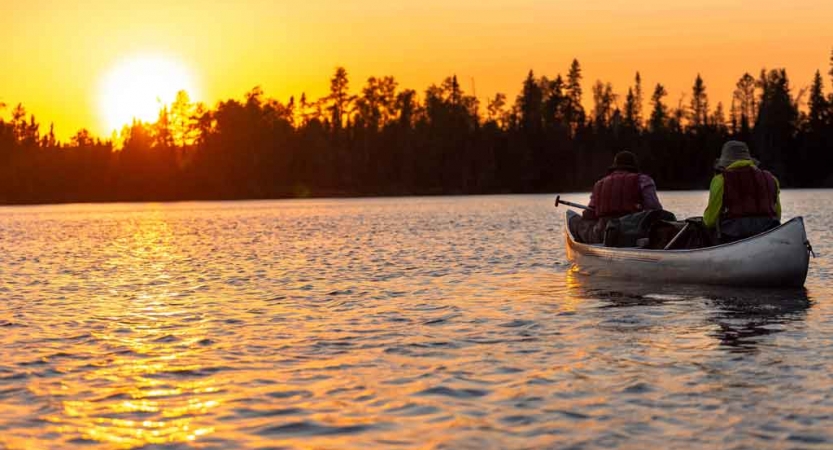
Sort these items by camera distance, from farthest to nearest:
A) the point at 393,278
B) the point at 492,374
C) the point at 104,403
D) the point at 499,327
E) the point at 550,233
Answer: the point at 550,233, the point at 393,278, the point at 499,327, the point at 492,374, the point at 104,403

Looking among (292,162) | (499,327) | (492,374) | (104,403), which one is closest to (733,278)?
(499,327)

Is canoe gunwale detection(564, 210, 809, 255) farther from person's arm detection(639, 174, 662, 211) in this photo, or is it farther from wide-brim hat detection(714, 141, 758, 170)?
wide-brim hat detection(714, 141, 758, 170)

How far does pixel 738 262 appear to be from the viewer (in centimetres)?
1583

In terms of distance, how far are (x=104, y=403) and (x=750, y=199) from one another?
37.3 feet

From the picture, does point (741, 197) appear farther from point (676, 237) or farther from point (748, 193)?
point (676, 237)

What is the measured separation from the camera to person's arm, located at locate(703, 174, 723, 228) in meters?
15.7

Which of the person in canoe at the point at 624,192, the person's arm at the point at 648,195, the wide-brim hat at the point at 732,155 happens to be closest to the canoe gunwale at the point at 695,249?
the person in canoe at the point at 624,192

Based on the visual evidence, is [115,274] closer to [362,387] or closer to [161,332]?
[161,332]

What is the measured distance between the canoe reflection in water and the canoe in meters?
0.17

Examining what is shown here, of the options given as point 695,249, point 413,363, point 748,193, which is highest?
point 748,193

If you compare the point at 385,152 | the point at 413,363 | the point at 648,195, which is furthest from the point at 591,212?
the point at 385,152

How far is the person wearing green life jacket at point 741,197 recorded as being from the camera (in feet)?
51.3

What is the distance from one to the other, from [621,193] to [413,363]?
9.24 m

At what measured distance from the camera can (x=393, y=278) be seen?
63.9 ft
